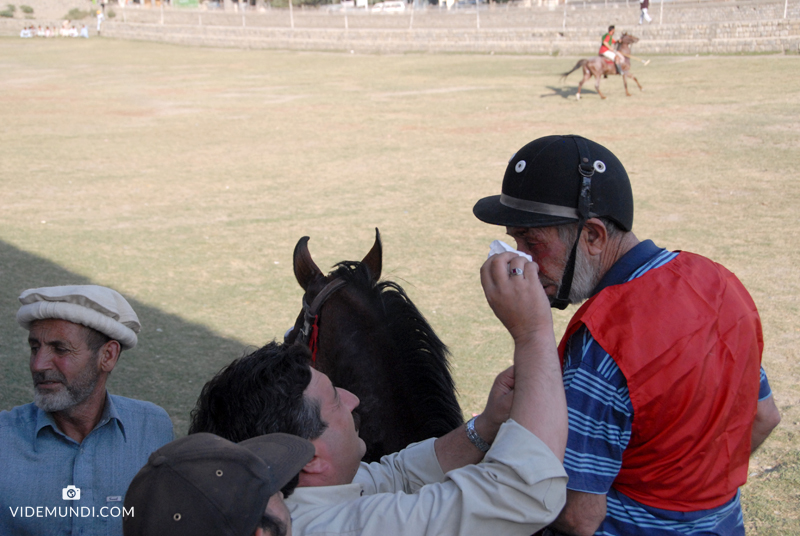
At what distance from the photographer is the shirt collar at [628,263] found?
1.85 meters

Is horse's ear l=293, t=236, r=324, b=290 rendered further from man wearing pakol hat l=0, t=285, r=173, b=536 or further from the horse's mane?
man wearing pakol hat l=0, t=285, r=173, b=536

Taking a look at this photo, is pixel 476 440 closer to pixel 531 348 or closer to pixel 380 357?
pixel 531 348

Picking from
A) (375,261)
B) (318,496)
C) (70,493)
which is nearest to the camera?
(318,496)

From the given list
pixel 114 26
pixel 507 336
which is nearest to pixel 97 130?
pixel 507 336

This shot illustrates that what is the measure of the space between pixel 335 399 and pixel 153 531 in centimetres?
71

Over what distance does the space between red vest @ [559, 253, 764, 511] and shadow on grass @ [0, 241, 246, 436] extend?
3.38 metres

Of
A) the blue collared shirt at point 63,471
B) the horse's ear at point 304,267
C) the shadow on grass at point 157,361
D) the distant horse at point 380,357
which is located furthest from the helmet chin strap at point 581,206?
the shadow on grass at point 157,361

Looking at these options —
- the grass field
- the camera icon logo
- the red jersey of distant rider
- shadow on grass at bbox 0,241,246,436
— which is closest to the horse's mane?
the camera icon logo

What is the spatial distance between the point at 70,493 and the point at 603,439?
2014mm

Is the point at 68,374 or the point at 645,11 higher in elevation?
the point at 645,11

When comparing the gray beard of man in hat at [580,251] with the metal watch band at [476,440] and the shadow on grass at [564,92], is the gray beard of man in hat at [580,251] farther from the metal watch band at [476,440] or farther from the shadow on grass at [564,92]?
the shadow on grass at [564,92]

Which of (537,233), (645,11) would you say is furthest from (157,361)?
(645,11)

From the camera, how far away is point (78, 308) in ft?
8.86

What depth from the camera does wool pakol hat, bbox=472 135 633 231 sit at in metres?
1.87
